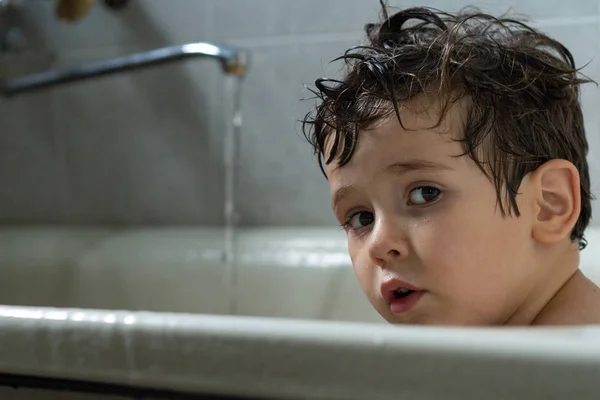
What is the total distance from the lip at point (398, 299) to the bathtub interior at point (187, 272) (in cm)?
46

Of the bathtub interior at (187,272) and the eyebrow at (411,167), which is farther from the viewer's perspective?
the bathtub interior at (187,272)

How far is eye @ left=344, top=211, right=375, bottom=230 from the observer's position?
2.31 feet

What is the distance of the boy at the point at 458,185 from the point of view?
65 centimetres

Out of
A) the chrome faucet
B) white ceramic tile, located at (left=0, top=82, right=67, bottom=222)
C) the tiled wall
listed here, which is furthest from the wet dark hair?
white ceramic tile, located at (left=0, top=82, right=67, bottom=222)

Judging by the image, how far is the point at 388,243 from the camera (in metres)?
0.65

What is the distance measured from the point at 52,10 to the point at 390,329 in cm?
145

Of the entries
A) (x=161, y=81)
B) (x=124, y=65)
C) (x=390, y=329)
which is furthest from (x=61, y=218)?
(x=390, y=329)

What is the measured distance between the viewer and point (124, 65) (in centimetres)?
122

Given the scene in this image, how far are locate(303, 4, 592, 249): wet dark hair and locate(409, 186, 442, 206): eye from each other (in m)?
0.05

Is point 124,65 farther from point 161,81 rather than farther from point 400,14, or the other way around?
point 400,14

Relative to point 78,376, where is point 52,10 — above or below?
above

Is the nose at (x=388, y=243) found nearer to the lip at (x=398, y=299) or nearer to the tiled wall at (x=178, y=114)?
the lip at (x=398, y=299)

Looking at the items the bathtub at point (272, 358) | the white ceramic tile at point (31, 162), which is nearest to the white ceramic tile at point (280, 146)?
the white ceramic tile at point (31, 162)

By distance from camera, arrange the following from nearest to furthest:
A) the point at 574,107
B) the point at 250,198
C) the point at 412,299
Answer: the point at 412,299 → the point at 574,107 → the point at 250,198
